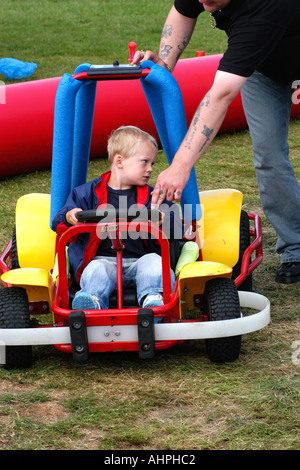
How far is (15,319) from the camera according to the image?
9.45 ft

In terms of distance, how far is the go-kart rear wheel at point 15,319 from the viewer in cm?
288

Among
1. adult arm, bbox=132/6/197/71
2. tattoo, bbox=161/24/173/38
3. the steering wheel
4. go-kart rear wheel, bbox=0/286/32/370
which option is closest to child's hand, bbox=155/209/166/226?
the steering wheel

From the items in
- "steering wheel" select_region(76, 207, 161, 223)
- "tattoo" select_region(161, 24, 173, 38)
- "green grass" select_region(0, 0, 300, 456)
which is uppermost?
"tattoo" select_region(161, 24, 173, 38)

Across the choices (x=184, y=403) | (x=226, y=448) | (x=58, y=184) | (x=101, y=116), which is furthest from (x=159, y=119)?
(x=101, y=116)

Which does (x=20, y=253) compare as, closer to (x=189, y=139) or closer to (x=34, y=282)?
(x=34, y=282)

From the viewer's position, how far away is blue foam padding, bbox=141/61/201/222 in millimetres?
3180

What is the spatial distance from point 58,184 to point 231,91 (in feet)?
2.94

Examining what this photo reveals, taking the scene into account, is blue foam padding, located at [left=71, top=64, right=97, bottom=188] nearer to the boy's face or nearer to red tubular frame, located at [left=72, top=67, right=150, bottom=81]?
red tubular frame, located at [left=72, top=67, right=150, bottom=81]

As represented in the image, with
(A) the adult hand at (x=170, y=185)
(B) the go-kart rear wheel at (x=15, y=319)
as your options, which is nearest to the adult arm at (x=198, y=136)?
(A) the adult hand at (x=170, y=185)

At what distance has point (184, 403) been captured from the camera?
266 centimetres

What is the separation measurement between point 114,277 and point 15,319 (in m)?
0.43

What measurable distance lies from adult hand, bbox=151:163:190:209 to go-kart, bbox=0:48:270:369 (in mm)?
126

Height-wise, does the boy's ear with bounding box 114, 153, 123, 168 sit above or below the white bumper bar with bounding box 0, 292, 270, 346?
above

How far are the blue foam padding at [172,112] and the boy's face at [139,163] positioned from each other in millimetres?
112
